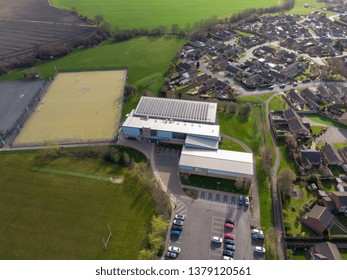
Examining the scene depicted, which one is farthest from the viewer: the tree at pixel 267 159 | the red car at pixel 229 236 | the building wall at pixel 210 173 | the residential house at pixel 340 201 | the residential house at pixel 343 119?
the residential house at pixel 343 119

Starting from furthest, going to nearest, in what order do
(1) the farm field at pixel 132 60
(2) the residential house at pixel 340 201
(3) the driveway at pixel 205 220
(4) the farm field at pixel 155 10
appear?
(4) the farm field at pixel 155 10, (1) the farm field at pixel 132 60, (2) the residential house at pixel 340 201, (3) the driveway at pixel 205 220

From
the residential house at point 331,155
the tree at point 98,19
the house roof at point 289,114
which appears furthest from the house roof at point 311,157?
the tree at point 98,19

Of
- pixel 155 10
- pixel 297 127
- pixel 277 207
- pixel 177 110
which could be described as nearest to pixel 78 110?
pixel 177 110

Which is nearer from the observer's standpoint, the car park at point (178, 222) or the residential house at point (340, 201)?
the car park at point (178, 222)

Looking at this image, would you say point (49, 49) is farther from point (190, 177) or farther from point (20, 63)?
point (190, 177)

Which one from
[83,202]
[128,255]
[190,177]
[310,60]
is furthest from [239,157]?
[310,60]

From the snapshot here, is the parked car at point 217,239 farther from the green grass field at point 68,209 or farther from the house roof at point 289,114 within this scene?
the house roof at point 289,114
